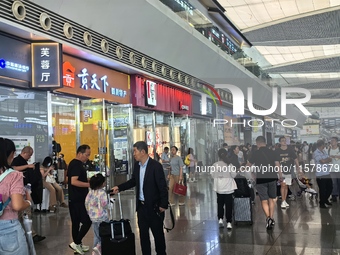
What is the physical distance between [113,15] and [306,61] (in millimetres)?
5161

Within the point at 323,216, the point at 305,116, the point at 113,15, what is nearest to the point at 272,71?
the point at 305,116

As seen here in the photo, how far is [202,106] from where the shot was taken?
10.8 metres

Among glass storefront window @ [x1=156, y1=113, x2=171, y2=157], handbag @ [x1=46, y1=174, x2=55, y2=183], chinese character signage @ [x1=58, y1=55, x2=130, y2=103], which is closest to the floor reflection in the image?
handbag @ [x1=46, y1=174, x2=55, y2=183]

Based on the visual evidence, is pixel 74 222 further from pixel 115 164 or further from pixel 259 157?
pixel 115 164

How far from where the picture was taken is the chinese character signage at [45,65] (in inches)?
381

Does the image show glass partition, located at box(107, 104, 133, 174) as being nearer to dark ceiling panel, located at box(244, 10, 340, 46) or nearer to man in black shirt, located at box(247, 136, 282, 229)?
dark ceiling panel, located at box(244, 10, 340, 46)

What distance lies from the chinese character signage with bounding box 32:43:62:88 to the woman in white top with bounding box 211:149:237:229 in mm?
4417

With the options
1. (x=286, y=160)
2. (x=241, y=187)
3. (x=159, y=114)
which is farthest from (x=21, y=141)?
(x=159, y=114)

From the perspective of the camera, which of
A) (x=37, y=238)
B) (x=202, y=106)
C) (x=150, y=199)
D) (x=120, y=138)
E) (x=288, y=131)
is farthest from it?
(x=120, y=138)

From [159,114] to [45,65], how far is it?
23.9 feet

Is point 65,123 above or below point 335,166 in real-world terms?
above

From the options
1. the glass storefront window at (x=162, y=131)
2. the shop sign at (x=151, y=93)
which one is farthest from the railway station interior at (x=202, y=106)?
the glass storefront window at (x=162, y=131)

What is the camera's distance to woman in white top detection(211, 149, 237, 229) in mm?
7551

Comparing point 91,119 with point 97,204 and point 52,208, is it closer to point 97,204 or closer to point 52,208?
point 52,208
